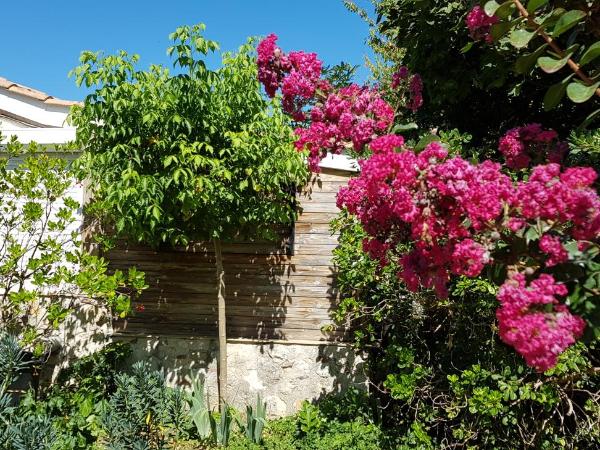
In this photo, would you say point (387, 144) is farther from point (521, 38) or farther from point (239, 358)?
point (239, 358)

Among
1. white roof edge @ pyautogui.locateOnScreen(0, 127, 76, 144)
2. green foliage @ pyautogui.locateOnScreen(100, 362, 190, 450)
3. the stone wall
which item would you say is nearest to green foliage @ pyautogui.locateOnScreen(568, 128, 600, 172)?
the stone wall

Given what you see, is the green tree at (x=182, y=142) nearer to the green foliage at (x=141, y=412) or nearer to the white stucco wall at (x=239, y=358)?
the white stucco wall at (x=239, y=358)

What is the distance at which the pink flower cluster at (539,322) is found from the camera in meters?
1.11

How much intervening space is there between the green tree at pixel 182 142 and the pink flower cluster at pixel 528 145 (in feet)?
6.47

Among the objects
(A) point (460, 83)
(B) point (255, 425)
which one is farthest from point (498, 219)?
(B) point (255, 425)

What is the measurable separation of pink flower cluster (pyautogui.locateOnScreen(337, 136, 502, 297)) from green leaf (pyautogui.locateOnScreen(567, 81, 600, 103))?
340 mm

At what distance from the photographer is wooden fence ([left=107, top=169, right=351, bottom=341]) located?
4129 millimetres

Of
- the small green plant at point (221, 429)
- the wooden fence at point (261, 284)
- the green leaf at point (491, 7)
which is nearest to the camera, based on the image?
the green leaf at point (491, 7)

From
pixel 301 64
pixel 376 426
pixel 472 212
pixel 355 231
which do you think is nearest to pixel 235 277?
pixel 355 231

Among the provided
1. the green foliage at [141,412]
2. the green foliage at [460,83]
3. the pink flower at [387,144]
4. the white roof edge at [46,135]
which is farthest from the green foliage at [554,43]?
the white roof edge at [46,135]

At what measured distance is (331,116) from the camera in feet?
6.66

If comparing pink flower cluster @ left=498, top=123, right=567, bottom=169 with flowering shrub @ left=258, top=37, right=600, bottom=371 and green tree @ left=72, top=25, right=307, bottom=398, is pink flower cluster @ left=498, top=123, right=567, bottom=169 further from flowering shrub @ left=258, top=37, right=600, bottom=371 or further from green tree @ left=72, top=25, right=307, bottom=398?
green tree @ left=72, top=25, right=307, bottom=398

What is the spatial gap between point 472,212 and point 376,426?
9.35ft

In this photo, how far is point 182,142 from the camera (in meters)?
3.32
